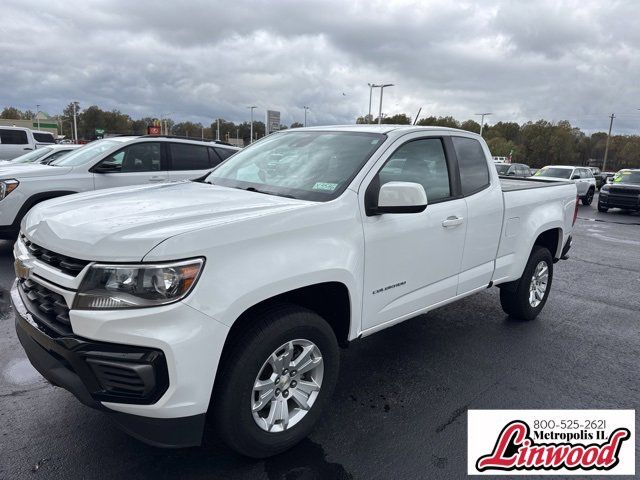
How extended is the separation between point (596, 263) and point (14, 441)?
880 centimetres

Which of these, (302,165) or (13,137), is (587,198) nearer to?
(302,165)

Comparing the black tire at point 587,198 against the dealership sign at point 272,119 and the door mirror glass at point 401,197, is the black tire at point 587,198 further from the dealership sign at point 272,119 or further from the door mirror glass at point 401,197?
the door mirror glass at point 401,197

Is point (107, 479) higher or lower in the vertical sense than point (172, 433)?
lower

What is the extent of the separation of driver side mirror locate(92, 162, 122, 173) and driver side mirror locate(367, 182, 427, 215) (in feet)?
18.7

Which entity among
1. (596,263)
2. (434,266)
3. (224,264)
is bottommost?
(596,263)

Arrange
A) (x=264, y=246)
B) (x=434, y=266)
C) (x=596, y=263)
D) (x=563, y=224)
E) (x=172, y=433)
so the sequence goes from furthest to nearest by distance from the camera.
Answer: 1. (x=596, y=263)
2. (x=563, y=224)
3. (x=434, y=266)
4. (x=264, y=246)
5. (x=172, y=433)

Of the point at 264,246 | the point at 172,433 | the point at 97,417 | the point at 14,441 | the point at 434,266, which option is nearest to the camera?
the point at 172,433

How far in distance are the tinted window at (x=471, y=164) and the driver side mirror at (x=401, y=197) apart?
1.15 meters

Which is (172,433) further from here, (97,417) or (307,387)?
(97,417)

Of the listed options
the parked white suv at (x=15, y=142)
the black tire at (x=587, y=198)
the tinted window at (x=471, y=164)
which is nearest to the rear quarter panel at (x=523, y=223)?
the tinted window at (x=471, y=164)

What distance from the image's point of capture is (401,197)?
9.37 feet

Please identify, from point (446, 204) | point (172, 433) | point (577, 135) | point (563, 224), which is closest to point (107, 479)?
point (172, 433)

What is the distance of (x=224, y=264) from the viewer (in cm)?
223

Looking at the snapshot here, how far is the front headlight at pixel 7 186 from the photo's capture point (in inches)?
253
